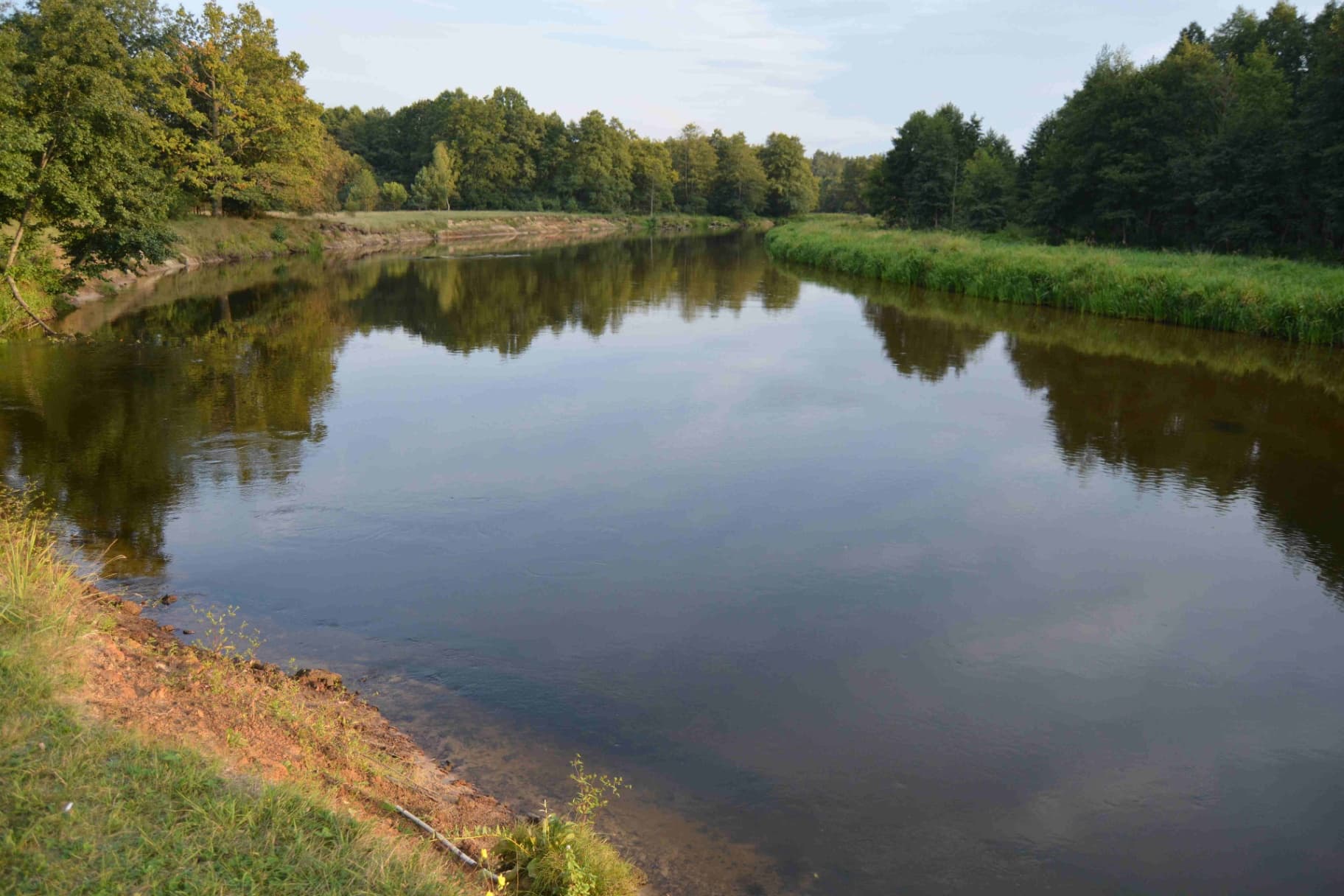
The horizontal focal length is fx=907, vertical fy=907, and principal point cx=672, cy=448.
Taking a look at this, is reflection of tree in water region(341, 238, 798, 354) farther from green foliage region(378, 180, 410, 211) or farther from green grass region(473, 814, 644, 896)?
green foliage region(378, 180, 410, 211)

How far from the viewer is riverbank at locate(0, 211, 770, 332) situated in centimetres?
2603

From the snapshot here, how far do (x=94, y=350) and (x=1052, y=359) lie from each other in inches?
769

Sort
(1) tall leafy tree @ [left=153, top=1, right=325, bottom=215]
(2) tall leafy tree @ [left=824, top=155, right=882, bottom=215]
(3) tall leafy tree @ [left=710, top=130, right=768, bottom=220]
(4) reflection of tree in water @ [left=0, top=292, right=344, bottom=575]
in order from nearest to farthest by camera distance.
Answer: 1. (4) reflection of tree in water @ [left=0, top=292, right=344, bottom=575]
2. (1) tall leafy tree @ [left=153, top=1, right=325, bottom=215]
3. (3) tall leafy tree @ [left=710, top=130, right=768, bottom=220]
4. (2) tall leafy tree @ [left=824, top=155, right=882, bottom=215]

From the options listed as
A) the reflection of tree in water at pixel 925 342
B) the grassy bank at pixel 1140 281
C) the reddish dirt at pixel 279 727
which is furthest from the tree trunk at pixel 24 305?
the grassy bank at pixel 1140 281

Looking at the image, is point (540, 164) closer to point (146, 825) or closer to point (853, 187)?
point (853, 187)

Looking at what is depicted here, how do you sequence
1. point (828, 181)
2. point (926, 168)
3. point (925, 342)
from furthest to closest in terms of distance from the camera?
1. point (828, 181)
2. point (926, 168)
3. point (925, 342)

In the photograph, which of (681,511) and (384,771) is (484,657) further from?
(681,511)

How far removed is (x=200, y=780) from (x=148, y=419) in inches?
415

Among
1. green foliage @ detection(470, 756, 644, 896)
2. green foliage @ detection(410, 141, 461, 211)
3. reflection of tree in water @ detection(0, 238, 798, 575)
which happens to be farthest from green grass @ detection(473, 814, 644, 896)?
green foliage @ detection(410, 141, 461, 211)

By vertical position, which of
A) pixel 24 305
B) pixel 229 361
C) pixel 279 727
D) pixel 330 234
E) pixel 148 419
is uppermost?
pixel 330 234

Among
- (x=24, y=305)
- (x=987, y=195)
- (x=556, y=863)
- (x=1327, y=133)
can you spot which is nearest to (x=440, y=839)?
(x=556, y=863)

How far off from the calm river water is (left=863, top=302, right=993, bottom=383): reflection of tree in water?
18.9 inches

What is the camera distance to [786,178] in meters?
111

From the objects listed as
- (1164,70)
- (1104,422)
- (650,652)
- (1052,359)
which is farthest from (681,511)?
(1164,70)
